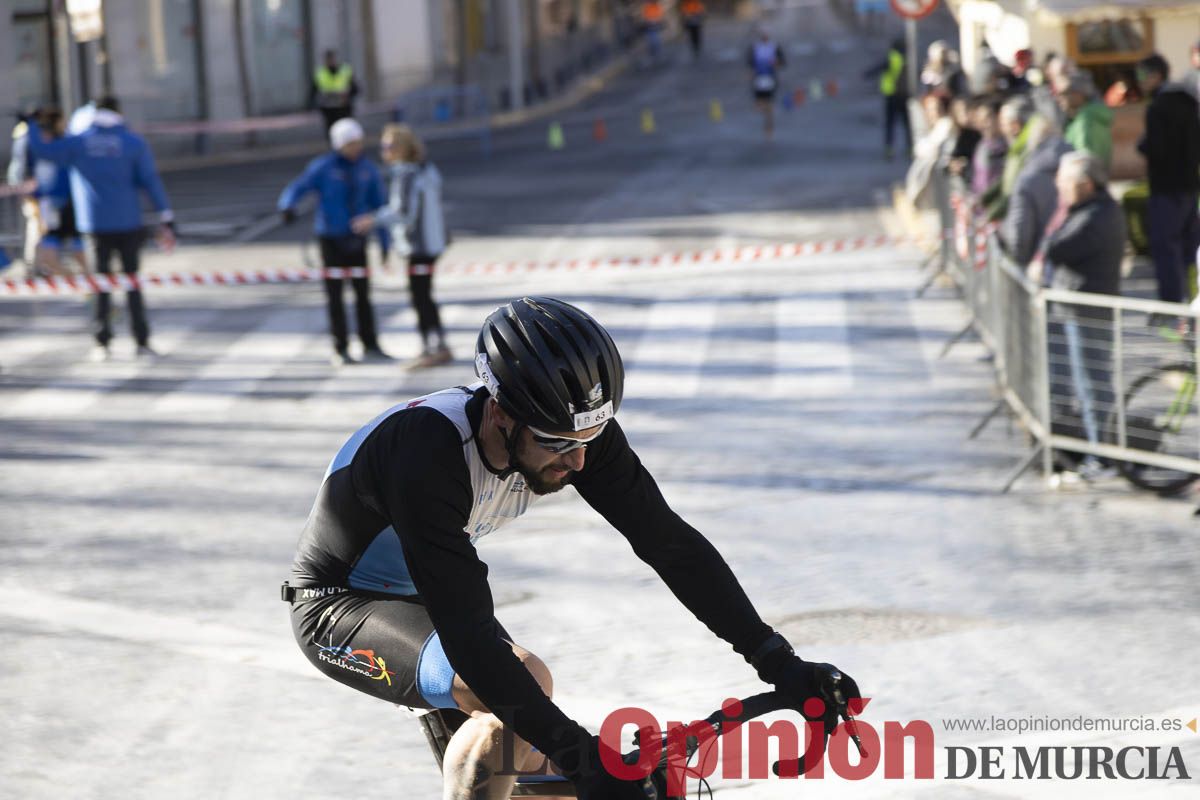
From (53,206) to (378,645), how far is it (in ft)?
45.5

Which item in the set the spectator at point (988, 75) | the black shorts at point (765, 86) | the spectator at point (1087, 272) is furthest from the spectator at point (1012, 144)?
the black shorts at point (765, 86)

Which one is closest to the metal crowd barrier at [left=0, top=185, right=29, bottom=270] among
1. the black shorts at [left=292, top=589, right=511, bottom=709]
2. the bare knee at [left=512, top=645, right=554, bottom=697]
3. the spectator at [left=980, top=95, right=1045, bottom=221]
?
the spectator at [left=980, top=95, right=1045, bottom=221]

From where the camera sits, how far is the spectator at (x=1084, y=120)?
14203 millimetres

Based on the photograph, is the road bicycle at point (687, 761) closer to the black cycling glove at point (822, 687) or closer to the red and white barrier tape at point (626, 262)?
the black cycling glove at point (822, 687)

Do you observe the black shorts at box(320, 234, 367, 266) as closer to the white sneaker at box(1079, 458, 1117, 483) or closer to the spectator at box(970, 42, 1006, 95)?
the spectator at box(970, 42, 1006, 95)

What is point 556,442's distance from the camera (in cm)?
404

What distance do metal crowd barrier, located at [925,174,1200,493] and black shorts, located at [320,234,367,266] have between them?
5813mm

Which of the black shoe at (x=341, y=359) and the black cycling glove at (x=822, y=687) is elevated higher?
the black cycling glove at (x=822, y=687)

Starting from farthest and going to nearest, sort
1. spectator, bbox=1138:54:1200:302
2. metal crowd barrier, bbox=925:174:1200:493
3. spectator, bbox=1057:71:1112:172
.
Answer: spectator, bbox=1057:71:1112:172
spectator, bbox=1138:54:1200:302
metal crowd barrier, bbox=925:174:1200:493

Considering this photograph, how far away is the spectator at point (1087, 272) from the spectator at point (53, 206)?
9.37 meters

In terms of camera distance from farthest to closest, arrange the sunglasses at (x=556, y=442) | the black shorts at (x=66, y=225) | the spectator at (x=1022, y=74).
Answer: the spectator at (x=1022, y=74), the black shorts at (x=66, y=225), the sunglasses at (x=556, y=442)

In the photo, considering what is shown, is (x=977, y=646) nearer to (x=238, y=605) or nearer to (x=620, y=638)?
(x=620, y=638)

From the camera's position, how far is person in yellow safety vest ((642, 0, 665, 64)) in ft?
223

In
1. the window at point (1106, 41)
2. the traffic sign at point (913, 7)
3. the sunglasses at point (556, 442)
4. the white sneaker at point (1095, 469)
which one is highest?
the traffic sign at point (913, 7)
